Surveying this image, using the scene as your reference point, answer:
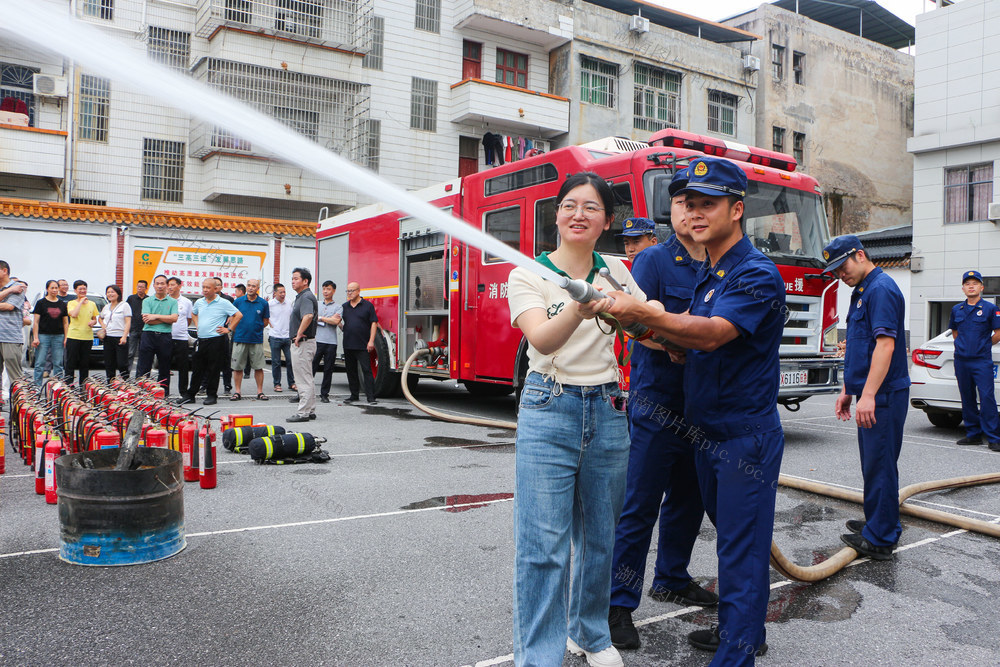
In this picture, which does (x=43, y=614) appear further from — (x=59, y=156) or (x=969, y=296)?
(x=59, y=156)

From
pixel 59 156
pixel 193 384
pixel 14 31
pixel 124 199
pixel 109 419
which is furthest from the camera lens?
pixel 124 199

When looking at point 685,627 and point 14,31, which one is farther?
point 685,627

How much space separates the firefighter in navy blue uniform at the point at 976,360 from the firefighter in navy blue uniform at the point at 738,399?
23.9ft

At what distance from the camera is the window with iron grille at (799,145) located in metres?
33.6

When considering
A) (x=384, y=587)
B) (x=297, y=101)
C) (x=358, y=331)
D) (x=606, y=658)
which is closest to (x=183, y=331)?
(x=358, y=331)

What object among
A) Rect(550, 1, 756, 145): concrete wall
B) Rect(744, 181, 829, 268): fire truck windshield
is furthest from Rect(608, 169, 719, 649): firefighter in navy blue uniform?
Rect(550, 1, 756, 145): concrete wall

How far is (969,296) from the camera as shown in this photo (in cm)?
880

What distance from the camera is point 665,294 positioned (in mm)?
3395

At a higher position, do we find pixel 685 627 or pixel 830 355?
pixel 830 355

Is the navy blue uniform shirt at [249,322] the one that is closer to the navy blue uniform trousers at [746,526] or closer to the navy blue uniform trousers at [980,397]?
the navy blue uniform trousers at [980,397]

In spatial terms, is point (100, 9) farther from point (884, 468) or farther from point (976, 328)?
point (884, 468)

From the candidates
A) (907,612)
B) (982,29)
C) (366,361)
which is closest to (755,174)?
(907,612)

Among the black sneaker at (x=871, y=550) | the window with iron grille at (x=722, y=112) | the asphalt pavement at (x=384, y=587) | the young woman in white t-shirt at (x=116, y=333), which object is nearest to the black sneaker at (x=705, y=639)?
the asphalt pavement at (x=384, y=587)

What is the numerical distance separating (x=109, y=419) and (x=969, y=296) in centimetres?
893
